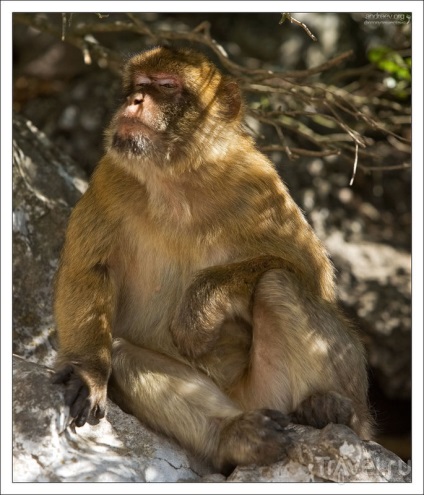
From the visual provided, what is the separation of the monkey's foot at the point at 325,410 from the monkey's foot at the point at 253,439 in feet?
0.54

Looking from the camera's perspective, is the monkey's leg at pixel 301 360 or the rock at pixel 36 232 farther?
the rock at pixel 36 232

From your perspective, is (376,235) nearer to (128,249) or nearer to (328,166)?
(328,166)

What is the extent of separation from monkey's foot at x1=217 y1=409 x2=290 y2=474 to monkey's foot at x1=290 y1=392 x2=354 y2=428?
0.17 meters

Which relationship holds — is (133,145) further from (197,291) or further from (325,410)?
(325,410)

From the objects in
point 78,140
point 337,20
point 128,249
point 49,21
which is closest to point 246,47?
point 337,20

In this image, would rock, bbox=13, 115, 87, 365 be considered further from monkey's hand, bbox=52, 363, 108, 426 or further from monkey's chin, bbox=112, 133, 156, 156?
monkey's chin, bbox=112, 133, 156, 156

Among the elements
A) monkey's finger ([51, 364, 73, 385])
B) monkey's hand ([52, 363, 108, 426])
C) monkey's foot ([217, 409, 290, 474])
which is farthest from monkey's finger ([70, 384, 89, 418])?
monkey's foot ([217, 409, 290, 474])

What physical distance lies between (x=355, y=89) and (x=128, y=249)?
460 centimetres

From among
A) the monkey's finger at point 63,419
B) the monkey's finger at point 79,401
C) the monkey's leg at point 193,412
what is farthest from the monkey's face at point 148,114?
the monkey's finger at point 63,419

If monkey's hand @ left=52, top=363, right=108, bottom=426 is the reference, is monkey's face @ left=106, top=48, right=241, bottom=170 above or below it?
above

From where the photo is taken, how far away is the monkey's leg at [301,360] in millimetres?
4625

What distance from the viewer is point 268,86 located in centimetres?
665

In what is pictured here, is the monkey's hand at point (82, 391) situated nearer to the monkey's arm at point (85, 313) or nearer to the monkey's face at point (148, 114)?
the monkey's arm at point (85, 313)

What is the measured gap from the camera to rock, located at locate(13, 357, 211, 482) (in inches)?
162
